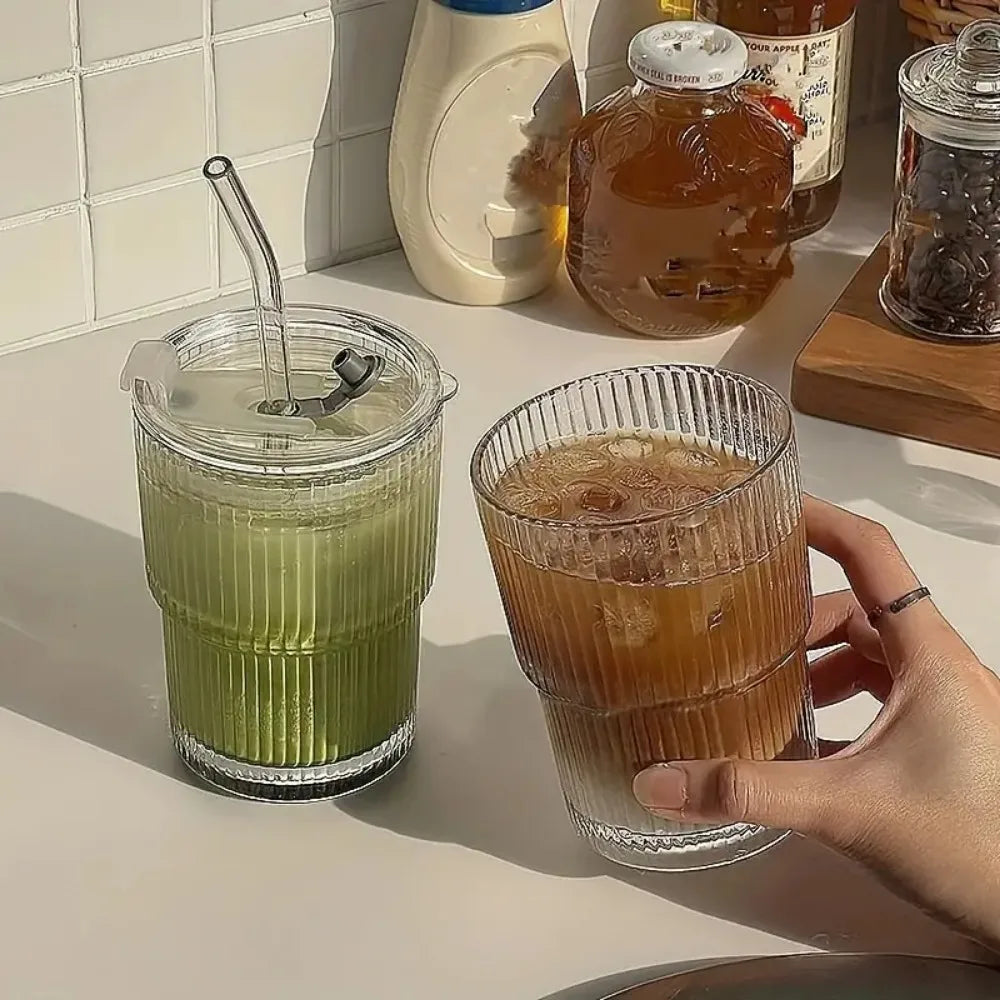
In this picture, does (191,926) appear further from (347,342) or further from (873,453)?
(873,453)

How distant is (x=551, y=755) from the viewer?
0.77 metres

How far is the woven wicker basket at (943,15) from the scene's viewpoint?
113 cm

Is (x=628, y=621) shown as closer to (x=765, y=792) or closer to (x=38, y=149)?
(x=765, y=792)

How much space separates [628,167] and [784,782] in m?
0.47

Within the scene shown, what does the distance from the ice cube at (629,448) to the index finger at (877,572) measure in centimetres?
9

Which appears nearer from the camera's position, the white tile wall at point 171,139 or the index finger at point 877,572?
the index finger at point 877,572

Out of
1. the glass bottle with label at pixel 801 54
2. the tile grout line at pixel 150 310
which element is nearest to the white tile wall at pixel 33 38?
the tile grout line at pixel 150 310

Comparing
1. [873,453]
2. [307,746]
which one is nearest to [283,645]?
[307,746]

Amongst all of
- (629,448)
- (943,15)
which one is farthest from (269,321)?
(943,15)

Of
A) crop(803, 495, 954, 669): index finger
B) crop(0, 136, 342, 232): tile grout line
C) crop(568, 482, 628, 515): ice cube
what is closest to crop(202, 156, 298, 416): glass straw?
crop(568, 482, 628, 515): ice cube

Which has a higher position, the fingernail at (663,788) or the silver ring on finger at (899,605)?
the silver ring on finger at (899,605)

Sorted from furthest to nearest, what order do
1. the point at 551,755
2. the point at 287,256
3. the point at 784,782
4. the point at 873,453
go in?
1. the point at 287,256
2. the point at 873,453
3. the point at 551,755
4. the point at 784,782

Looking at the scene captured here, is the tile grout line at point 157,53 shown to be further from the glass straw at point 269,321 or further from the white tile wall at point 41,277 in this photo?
the glass straw at point 269,321

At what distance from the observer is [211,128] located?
3.32 ft
